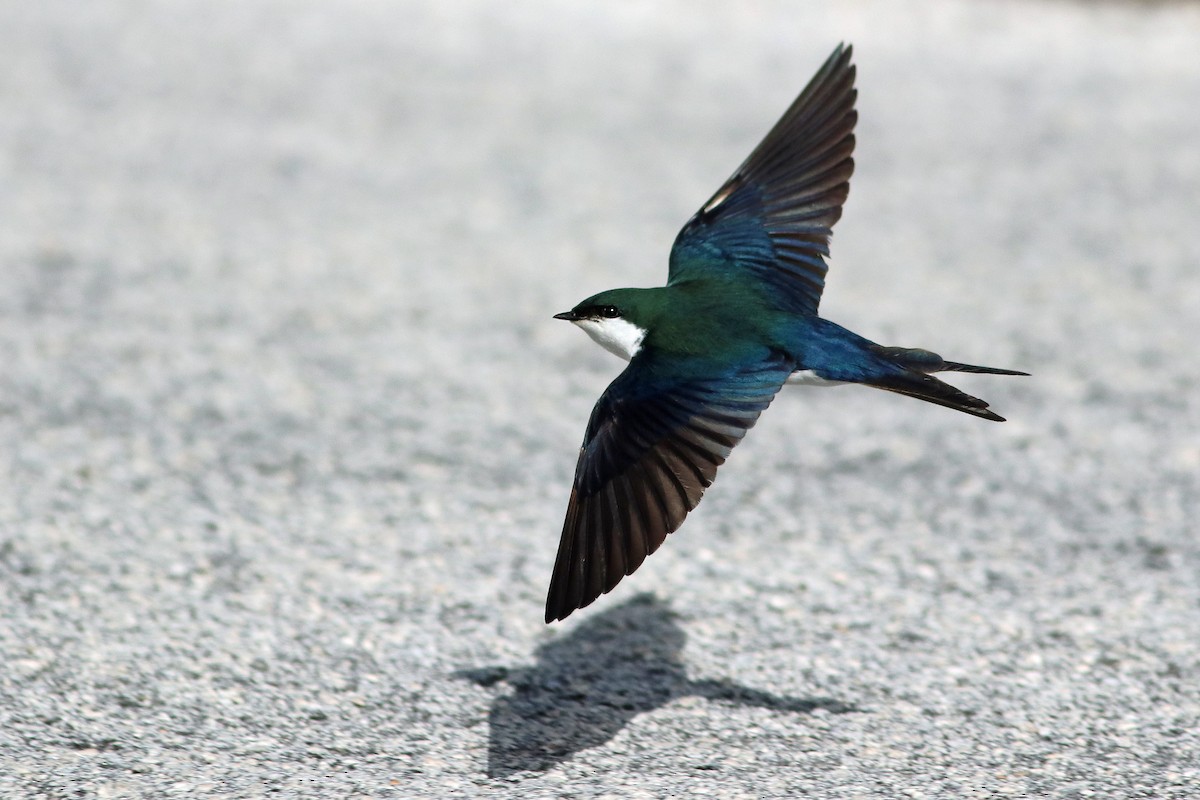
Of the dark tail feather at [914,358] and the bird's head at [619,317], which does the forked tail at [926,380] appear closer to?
the dark tail feather at [914,358]

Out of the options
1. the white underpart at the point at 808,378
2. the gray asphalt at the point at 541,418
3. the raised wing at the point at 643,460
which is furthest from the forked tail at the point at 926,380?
the gray asphalt at the point at 541,418

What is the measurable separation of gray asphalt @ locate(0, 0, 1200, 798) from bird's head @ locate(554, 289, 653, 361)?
1002 mm

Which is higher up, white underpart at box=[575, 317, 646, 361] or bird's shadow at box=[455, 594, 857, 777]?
white underpart at box=[575, 317, 646, 361]

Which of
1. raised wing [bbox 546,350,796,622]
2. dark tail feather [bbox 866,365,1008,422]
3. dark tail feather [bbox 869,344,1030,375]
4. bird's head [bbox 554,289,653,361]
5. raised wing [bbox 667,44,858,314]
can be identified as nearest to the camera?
raised wing [bbox 546,350,796,622]

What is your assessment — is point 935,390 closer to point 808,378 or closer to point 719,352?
point 808,378

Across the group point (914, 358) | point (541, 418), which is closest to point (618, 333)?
point (914, 358)

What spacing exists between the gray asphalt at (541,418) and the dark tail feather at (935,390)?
36.2 inches

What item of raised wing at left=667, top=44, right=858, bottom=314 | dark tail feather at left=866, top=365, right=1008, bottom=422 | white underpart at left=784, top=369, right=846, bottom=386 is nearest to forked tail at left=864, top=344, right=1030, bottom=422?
dark tail feather at left=866, top=365, right=1008, bottom=422

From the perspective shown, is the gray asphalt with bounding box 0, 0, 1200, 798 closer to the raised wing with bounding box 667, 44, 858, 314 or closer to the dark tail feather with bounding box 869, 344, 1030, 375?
the dark tail feather with bounding box 869, 344, 1030, 375

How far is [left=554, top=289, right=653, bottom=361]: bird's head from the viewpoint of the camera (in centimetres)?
392

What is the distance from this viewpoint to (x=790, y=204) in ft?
14.9

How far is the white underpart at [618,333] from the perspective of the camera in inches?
155

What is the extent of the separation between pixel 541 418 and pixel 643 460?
264cm

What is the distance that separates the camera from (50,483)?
539 cm
